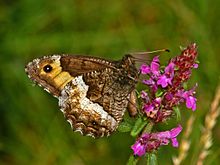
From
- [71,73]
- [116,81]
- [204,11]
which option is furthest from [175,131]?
[204,11]

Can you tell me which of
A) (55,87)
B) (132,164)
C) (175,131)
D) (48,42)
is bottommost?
(132,164)

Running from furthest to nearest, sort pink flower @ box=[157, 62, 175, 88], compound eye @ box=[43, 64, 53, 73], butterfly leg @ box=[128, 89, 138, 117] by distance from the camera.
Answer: compound eye @ box=[43, 64, 53, 73] < butterfly leg @ box=[128, 89, 138, 117] < pink flower @ box=[157, 62, 175, 88]

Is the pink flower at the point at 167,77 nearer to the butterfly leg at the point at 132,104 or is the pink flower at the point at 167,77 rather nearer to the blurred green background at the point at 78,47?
the butterfly leg at the point at 132,104

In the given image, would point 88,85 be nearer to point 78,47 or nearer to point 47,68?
point 47,68

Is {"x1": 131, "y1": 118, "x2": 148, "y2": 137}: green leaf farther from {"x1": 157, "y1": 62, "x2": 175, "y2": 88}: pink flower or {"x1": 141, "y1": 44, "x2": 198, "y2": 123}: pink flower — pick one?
{"x1": 157, "y1": 62, "x2": 175, "y2": 88}: pink flower

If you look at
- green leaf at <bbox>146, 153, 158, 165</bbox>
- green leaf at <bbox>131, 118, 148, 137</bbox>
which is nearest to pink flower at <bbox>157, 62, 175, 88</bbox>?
green leaf at <bbox>131, 118, 148, 137</bbox>

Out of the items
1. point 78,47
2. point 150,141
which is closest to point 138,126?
point 150,141

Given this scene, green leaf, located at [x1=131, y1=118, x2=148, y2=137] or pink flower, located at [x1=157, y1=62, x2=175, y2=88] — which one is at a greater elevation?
pink flower, located at [x1=157, y1=62, x2=175, y2=88]

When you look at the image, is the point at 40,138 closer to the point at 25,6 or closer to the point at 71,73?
the point at 25,6

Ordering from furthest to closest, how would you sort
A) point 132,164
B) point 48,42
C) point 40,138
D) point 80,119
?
1. point 48,42
2. point 40,138
3. point 80,119
4. point 132,164
